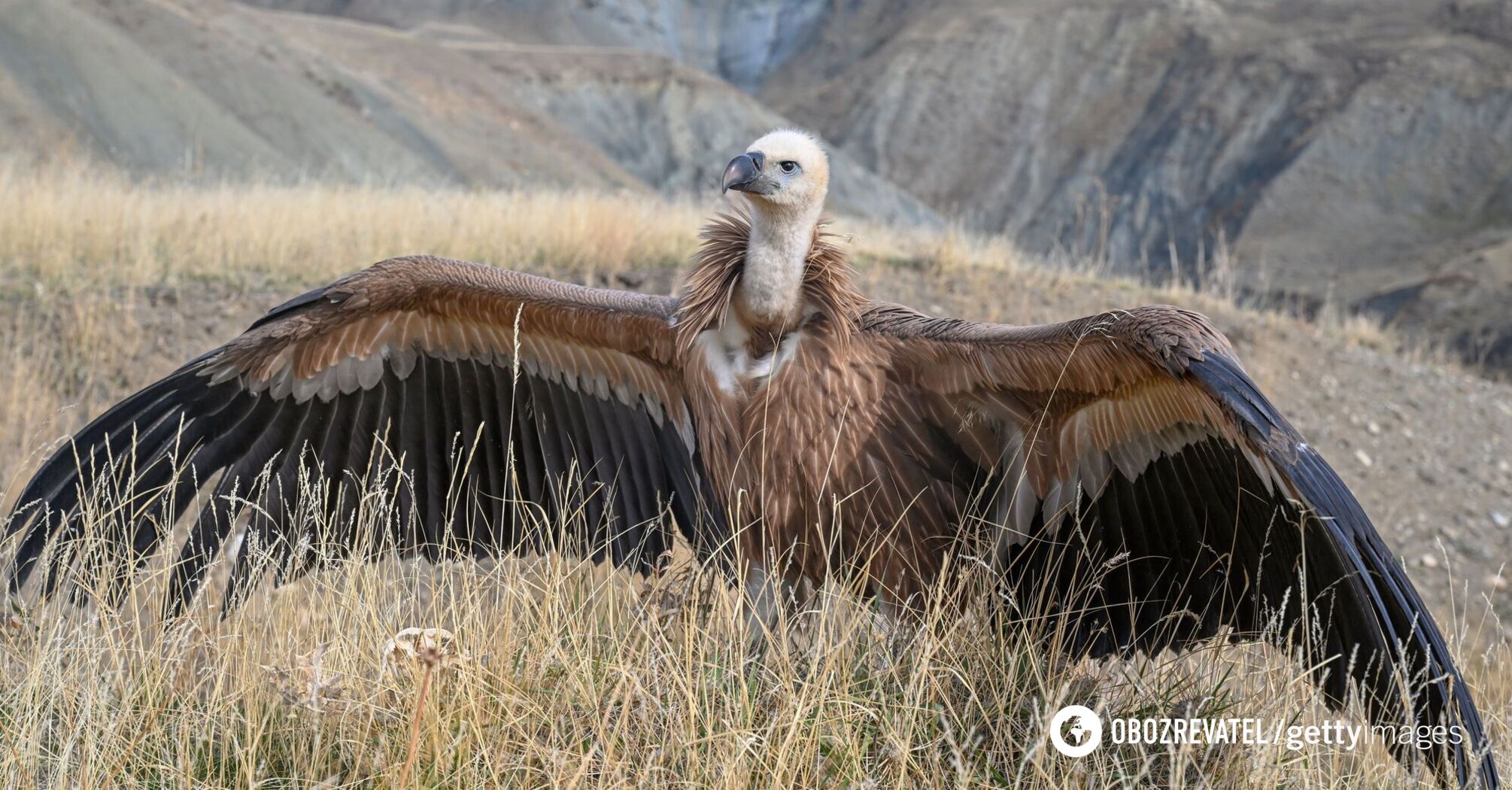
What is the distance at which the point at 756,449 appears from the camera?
416 cm

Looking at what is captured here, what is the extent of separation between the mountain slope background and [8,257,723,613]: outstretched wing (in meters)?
11.1

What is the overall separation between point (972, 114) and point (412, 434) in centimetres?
5122

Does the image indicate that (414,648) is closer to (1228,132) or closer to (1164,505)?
(1164,505)

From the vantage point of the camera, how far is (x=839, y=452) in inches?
164

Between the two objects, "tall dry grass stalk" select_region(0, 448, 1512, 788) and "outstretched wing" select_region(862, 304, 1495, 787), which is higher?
"outstretched wing" select_region(862, 304, 1495, 787)

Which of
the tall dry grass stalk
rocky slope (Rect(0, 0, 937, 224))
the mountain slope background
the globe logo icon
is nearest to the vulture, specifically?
the tall dry grass stalk

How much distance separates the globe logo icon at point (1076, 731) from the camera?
3092 mm

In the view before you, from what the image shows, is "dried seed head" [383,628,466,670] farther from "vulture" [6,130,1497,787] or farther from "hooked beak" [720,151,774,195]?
"hooked beak" [720,151,774,195]

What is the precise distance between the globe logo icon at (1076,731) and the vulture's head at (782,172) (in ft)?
6.05

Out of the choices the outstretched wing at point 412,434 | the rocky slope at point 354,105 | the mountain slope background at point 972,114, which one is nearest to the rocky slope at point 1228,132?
the mountain slope background at point 972,114

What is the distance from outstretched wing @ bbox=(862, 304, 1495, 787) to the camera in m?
2.93

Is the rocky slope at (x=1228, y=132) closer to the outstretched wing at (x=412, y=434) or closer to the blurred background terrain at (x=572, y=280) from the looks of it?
the blurred background terrain at (x=572, y=280)

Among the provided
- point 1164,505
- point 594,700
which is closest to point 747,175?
point 1164,505

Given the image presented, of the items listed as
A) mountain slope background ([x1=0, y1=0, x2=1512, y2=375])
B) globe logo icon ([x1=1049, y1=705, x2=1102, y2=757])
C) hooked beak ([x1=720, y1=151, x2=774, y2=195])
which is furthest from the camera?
mountain slope background ([x1=0, y1=0, x2=1512, y2=375])
